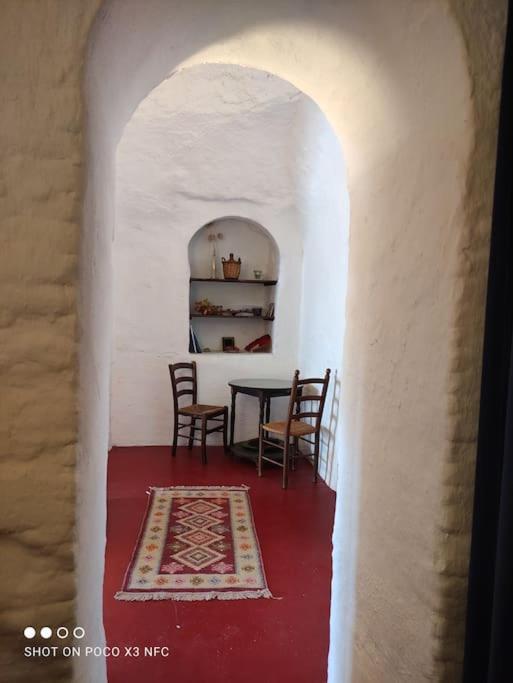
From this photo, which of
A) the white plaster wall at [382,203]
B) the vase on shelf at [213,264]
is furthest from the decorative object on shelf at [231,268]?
the white plaster wall at [382,203]

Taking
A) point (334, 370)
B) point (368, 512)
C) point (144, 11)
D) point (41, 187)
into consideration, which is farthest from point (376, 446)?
point (334, 370)

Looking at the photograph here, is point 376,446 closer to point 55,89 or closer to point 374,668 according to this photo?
point 374,668

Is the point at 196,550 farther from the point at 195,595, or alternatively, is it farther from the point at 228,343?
the point at 228,343

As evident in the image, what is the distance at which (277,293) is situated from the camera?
4.91m

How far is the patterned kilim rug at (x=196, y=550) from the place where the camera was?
2.38 meters

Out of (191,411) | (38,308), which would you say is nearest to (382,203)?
(38,308)

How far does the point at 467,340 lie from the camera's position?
41.6 inches

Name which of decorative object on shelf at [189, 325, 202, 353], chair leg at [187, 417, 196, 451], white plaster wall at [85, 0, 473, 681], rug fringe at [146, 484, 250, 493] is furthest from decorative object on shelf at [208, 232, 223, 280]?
white plaster wall at [85, 0, 473, 681]

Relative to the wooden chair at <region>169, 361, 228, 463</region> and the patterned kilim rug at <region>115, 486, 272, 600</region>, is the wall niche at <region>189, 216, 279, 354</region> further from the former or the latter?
the patterned kilim rug at <region>115, 486, 272, 600</region>

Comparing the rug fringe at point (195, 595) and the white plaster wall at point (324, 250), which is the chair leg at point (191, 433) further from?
the rug fringe at point (195, 595)

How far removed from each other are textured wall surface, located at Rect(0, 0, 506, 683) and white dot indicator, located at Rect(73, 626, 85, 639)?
0.04 m

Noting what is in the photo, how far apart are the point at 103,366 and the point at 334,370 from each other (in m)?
2.85

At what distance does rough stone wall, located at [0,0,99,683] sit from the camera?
90 cm

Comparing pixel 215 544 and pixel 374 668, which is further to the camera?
pixel 215 544
